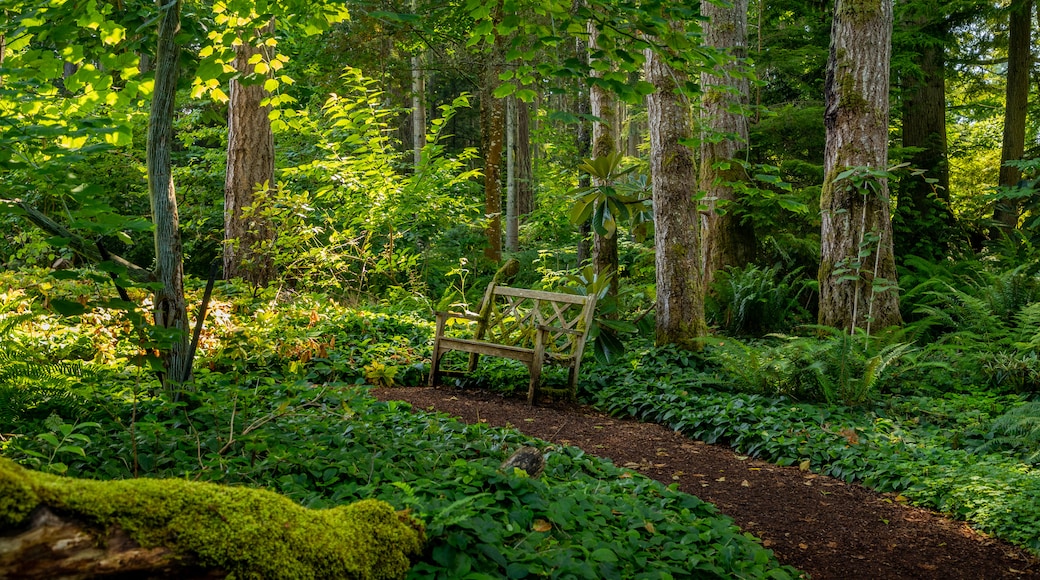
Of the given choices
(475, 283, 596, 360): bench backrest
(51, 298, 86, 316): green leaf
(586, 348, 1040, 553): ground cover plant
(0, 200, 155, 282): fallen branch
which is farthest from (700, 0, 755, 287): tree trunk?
(51, 298, 86, 316): green leaf

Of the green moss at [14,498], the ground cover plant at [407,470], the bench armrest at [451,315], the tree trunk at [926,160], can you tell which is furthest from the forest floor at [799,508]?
the tree trunk at [926,160]

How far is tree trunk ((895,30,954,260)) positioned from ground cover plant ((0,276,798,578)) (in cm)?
903

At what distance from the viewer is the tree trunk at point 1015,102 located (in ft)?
42.5

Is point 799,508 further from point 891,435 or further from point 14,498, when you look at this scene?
point 14,498

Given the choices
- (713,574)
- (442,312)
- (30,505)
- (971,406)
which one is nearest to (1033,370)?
(971,406)

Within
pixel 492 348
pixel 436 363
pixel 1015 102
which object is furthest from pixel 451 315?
pixel 1015 102

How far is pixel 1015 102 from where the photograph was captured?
43.2 ft

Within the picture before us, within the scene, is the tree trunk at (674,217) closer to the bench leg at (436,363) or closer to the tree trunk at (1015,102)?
the bench leg at (436,363)

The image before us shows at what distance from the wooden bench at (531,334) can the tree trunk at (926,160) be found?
6490 millimetres

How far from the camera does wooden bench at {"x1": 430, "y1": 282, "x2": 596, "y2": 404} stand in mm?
7383

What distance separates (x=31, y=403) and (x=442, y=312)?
4.59 m

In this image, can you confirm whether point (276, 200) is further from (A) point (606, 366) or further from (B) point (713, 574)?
(B) point (713, 574)

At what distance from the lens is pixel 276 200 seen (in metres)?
10.0

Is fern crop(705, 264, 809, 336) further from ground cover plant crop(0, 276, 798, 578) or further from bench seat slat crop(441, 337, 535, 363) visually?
ground cover plant crop(0, 276, 798, 578)
